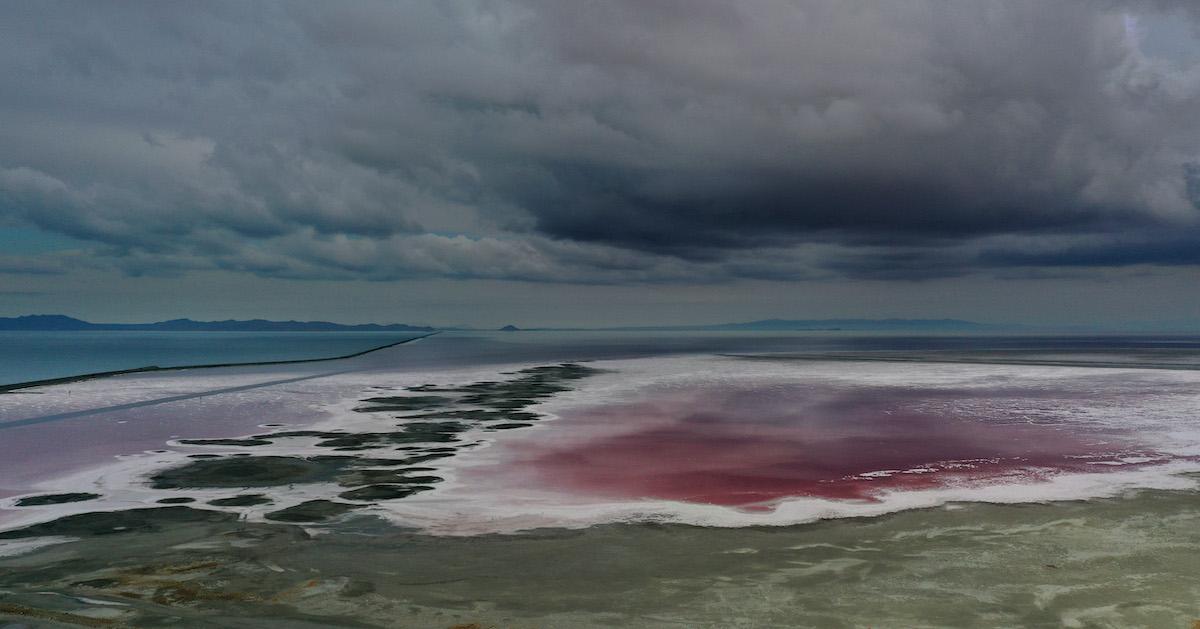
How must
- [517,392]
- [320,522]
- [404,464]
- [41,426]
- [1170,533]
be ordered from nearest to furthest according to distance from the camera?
[1170,533] < [320,522] < [404,464] < [41,426] < [517,392]

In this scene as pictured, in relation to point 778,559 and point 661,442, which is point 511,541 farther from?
Result: point 661,442

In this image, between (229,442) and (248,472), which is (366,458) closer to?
(248,472)

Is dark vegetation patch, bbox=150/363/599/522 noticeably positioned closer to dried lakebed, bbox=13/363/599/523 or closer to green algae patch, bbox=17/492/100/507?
dried lakebed, bbox=13/363/599/523

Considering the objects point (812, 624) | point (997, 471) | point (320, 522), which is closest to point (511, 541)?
point (320, 522)

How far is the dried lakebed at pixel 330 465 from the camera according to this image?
13242 mm

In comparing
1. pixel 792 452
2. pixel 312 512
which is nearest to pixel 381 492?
pixel 312 512

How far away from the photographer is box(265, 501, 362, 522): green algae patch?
11914mm

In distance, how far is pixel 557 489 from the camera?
46.8ft

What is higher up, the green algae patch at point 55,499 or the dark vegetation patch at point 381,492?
the green algae patch at point 55,499

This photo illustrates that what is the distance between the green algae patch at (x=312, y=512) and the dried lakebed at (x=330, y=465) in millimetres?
16

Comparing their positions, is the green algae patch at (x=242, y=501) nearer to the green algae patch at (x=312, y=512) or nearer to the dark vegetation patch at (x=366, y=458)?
the dark vegetation patch at (x=366, y=458)

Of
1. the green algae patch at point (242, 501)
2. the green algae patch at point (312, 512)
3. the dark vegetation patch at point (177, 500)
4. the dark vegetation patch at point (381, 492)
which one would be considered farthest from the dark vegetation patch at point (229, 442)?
the green algae patch at point (312, 512)

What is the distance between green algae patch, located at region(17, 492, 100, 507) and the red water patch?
8.11m

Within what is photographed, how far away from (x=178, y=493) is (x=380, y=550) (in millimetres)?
5997
